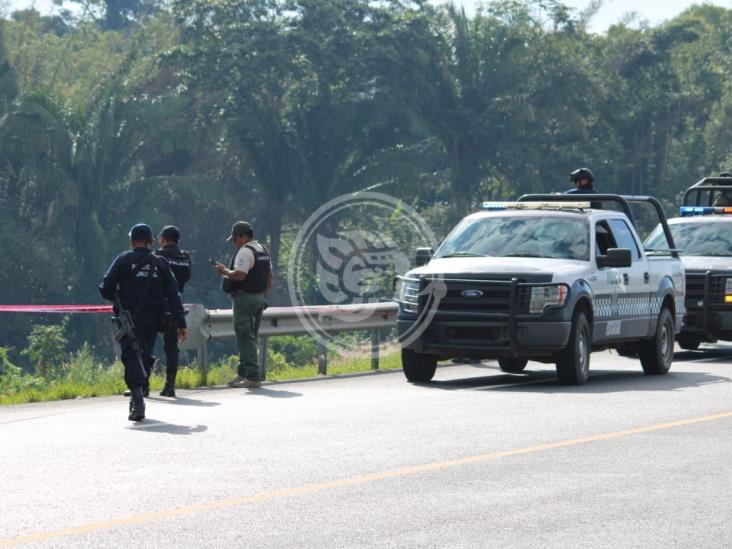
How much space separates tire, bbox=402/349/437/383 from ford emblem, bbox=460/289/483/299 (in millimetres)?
1214

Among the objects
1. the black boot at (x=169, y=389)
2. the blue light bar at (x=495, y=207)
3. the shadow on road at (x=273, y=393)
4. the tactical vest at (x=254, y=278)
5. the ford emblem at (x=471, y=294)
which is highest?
the blue light bar at (x=495, y=207)

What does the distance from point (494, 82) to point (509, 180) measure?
3903mm

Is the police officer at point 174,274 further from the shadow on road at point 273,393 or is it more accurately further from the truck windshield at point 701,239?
the truck windshield at point 701,239

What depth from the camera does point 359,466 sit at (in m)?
10.2

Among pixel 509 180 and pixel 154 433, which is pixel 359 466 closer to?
pixel 154 433

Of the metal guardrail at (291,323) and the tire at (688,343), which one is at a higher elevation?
the metal guardrail at (291,323)

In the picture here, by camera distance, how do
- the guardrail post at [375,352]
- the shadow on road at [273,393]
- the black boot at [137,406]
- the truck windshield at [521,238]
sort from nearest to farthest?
the black boot at [137,406] < the shadow on road at [273,393] < the truck windshield at [521,238] < the guardrail post at [375,352]

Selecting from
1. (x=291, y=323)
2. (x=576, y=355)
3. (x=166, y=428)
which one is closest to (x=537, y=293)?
(x=576, y=355)

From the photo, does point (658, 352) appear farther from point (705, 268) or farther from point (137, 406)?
point (137, 406)

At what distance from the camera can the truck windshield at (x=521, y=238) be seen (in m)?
17.4

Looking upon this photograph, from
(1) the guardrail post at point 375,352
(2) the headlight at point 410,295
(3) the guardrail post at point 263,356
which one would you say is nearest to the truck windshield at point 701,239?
(1) the guardrail post at point 375,352

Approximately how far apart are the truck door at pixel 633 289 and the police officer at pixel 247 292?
404cm

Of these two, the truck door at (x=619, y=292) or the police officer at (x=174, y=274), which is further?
the truck door at (x=619, y=292)

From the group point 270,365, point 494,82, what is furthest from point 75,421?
point 494,82
